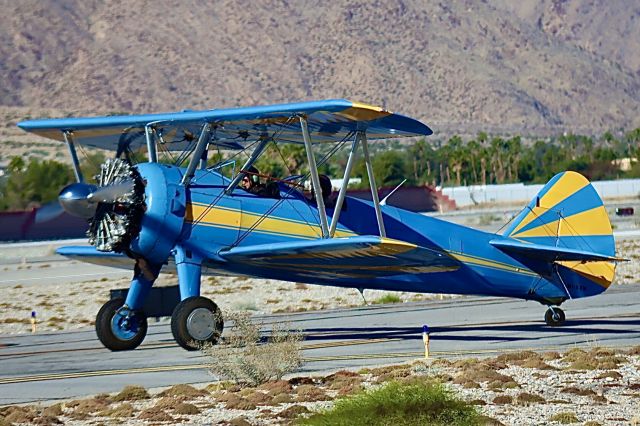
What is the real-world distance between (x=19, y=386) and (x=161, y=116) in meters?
5.33

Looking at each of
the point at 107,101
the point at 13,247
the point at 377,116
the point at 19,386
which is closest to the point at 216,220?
the point at 377,116

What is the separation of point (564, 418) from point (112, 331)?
391 inches

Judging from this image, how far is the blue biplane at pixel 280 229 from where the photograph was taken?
19125 mm

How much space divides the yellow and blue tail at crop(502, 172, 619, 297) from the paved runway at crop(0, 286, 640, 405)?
1036mm

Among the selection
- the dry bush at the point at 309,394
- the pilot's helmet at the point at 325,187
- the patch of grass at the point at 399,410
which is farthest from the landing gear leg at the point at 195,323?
the patch of grass at the point at 399,410

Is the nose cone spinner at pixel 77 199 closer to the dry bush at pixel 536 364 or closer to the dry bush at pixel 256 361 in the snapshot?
the dry bush at pixel 256 361

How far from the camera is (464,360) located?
17.3 metres

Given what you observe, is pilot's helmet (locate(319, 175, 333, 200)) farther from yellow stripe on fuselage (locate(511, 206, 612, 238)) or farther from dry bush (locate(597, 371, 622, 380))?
dry bush (locate(597, 371, 622, 380))

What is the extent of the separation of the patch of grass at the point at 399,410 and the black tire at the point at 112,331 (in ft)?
31.4

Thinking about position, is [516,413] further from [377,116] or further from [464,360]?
[377,116]

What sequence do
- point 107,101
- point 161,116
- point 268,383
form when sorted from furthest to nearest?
point 107,101, point 161,116, point 268,383

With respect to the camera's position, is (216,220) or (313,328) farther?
(313,328)

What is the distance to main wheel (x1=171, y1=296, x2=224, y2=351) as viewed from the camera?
18.9 m

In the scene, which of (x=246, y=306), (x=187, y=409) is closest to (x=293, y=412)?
(x=187, y=409)
